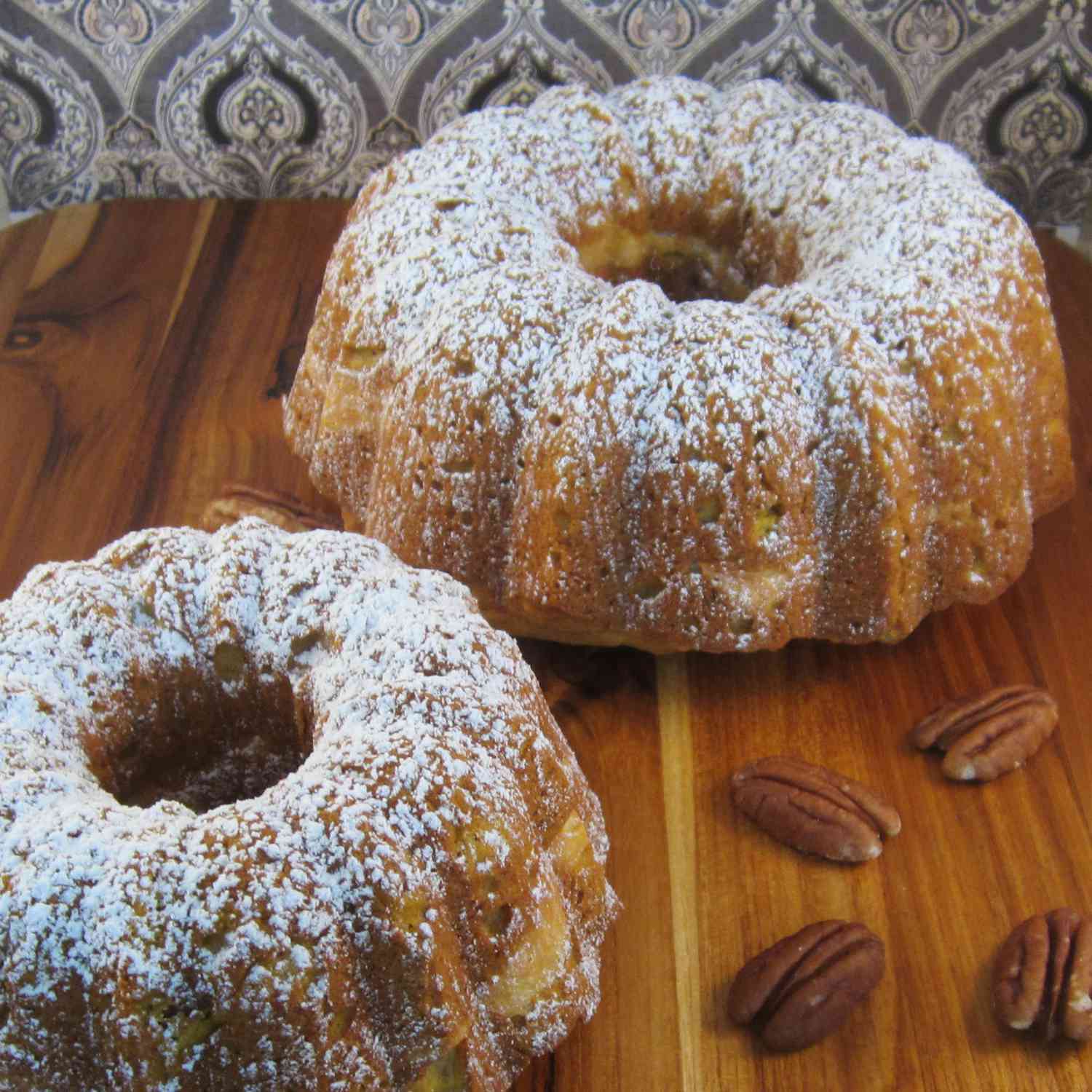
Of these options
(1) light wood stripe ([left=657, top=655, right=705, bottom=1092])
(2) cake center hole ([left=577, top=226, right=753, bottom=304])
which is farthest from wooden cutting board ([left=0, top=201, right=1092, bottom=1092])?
(2) cake center hole ([left=577, top=226, right=753, bottom=304])

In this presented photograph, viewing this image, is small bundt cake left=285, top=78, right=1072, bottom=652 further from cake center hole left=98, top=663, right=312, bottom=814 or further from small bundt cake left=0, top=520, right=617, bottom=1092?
cake center hole left=98, top=663, right=312, bottom=814

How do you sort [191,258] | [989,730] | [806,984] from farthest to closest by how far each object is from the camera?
[191,258] → [989,730] → [806,984]

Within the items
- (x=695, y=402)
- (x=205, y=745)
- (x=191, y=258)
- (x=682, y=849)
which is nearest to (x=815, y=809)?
(x=682, y=849)

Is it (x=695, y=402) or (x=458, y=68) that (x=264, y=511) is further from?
(x=458, y=68)

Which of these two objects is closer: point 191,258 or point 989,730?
point 989,730

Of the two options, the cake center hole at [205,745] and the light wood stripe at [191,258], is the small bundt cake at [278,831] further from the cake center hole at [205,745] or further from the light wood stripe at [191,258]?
the light wood stripe at [191,258]

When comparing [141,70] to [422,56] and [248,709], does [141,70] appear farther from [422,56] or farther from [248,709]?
[248,709]

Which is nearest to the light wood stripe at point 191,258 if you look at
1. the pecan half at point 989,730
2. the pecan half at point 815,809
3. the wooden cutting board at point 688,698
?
the wooden cutting board at point 688,698
